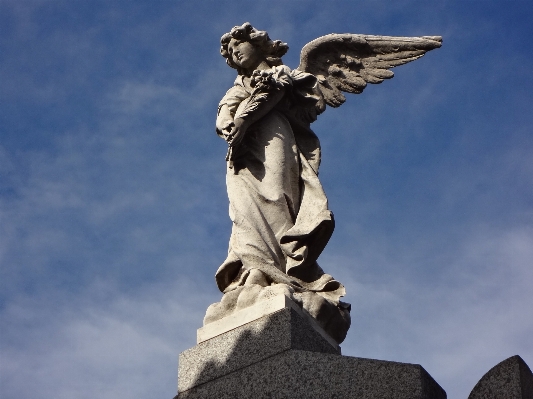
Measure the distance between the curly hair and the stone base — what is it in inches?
120

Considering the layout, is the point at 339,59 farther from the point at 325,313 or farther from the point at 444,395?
the point at 444,395

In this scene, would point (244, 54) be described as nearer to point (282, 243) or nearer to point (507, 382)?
point (282, 243)

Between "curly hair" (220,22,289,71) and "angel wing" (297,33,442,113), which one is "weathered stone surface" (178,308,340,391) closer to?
"curly hair" (220,22,289,71)

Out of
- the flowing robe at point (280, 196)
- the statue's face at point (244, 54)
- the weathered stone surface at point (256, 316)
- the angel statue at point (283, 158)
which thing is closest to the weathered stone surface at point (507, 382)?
the weathered stone surface at point (256, 316)

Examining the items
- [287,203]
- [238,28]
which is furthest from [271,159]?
[238,28]

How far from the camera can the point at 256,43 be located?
416 inches

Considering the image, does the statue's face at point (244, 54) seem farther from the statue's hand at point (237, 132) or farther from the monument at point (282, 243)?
the statue's hand at point (237, 132)

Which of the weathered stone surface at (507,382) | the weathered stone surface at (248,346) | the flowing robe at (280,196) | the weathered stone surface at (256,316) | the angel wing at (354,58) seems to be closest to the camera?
the weathered stone surface at (507,382)

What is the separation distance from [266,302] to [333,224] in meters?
1.24

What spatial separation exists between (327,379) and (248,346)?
0.82 meters

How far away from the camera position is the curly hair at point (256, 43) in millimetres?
10523

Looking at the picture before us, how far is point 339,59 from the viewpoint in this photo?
11.3 metres

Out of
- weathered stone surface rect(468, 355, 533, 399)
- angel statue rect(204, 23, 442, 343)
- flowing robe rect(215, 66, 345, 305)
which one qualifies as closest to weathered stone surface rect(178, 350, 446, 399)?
weathered stone surface rect(468, 355, 533, 399)

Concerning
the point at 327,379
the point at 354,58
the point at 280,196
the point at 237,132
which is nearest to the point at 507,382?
the point at 327,379
